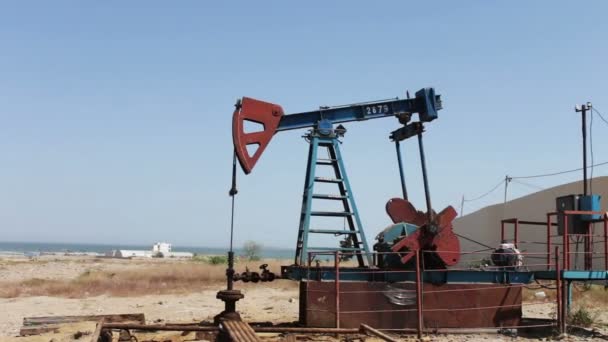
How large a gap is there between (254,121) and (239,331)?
14.6 ft

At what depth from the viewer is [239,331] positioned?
6.68 metres

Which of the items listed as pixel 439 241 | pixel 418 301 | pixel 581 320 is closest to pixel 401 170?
pixel 439 241

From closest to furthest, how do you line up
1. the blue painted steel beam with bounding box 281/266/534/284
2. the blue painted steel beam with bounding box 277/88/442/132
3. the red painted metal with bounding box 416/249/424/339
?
the red painted metal with bounding box 416/249/424/339 → the blue painted steel beam with bounding box 281/266/534/284 → the blue painted steel beam with bounding box 277/88/442/132

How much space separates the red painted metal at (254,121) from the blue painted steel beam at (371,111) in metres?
0.21

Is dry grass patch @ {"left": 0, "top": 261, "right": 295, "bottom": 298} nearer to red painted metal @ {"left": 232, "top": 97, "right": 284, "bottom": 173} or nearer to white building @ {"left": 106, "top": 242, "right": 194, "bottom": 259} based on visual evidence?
red painted metal @ {"left": 232, "top": 97, "right": 284, "bottom": 173}

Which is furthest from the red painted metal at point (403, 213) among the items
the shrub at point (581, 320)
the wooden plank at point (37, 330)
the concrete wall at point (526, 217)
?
the concrete wall at point (526, 217)

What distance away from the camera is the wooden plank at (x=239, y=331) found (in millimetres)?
6194

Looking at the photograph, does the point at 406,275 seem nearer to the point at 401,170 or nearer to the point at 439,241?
the point at 439,241

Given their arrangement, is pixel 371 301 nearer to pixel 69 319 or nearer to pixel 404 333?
pixel 404 333

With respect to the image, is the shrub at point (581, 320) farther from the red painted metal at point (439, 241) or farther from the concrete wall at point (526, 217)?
the concrete wall at point (526, 217)

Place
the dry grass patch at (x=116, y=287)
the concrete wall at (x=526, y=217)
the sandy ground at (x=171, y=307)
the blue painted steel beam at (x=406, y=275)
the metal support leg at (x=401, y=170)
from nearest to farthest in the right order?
the blue painted steel beam at (x=406, y=275)
the metal support leg at (x=401, y=170)
the sandy ground at (x=171, y=307)
the concrete wall at (x=526, y=217)
the dry grass patch at (x=116, y=287)

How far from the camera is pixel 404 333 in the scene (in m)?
A: 9.52

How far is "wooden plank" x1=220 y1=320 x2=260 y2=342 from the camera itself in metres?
6.19

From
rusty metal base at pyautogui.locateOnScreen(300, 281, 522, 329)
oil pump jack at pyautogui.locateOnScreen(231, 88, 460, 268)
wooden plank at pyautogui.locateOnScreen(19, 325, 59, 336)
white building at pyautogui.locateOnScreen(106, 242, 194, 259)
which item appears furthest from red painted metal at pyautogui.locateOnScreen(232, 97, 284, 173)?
white building at pyautogui.locateOnScreen(106, 242, 194, 259)
